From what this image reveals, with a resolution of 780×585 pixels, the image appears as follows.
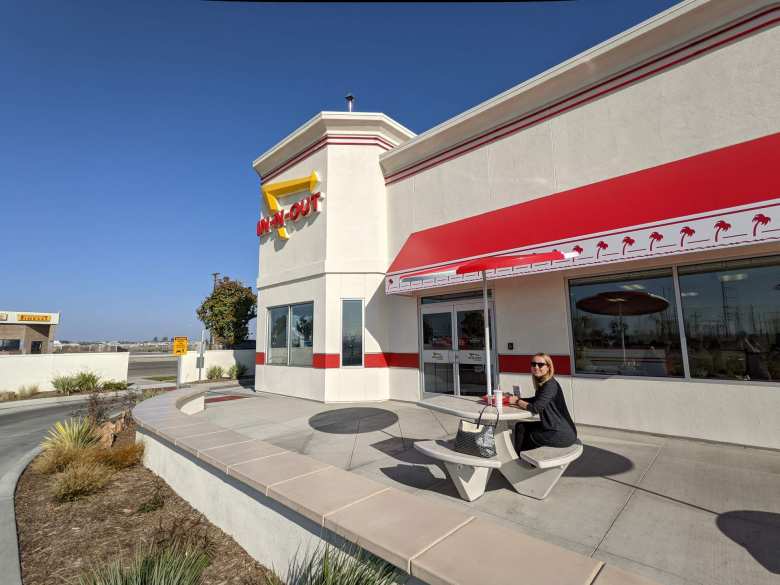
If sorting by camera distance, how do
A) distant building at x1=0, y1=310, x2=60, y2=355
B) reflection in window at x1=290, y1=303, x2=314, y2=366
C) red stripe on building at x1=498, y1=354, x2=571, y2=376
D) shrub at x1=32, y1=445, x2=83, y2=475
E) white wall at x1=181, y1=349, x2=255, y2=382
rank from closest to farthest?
shrub at x1=32, y1=445, x2=83, y2=475 < red stripe on building at x1=498, y1=354, x2=571, y2=376 < reflection in window at x1=290, y1=303, x2=314, y2=366 < white wall at x1=181, y1=349, x2=255, y2=382 < distant building at x1=0, y1=310, x2=60, y2=355

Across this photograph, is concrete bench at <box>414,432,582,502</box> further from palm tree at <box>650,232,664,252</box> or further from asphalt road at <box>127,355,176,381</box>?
asphalt road at <box>127,355,176,381</box>

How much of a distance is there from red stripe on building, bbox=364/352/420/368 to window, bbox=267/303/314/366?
1935 mm

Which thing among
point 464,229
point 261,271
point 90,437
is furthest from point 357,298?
point 90,437

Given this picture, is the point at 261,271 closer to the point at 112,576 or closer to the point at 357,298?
the point at 357,298

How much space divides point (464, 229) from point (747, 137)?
205 inches

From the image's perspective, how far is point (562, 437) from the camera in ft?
13.1

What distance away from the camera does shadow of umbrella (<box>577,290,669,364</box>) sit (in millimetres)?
6809

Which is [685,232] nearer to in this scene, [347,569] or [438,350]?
[438,350]

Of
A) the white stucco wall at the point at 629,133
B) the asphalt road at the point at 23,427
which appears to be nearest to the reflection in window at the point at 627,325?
the white stucco wall at the point at 629,133

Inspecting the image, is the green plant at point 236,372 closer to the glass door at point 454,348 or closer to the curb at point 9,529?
the curb at point 9,529

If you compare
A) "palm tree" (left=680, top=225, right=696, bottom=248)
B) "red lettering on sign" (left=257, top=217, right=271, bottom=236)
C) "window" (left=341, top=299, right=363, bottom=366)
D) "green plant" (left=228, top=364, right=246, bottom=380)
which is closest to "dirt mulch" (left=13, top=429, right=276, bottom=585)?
"window" (left=341, top=299, right=363, bottom=366)

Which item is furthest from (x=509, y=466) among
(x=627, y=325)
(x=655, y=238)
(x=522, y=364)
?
(x=627, y=325)

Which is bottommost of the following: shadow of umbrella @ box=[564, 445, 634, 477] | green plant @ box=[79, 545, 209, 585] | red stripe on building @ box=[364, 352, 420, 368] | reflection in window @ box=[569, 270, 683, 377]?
green plant @ box=[79, 545, 209, 585]

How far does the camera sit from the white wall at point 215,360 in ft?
64.7
